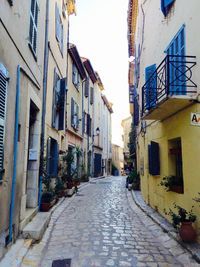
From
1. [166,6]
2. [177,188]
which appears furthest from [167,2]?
[177,188]

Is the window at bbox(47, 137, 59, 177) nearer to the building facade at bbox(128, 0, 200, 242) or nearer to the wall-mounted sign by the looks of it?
the building facade at bbox(128, 0, 200, 242)

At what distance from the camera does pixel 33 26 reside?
6938 mm

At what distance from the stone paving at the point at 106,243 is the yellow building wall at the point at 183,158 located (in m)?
0.75

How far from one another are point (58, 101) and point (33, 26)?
4794 millimetres

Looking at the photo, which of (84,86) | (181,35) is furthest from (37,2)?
(84,86)

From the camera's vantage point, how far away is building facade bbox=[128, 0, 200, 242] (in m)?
6.02

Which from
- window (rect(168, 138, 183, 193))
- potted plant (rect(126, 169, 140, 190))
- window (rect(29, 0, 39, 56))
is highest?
window (rect(29, 0, 39, 56))

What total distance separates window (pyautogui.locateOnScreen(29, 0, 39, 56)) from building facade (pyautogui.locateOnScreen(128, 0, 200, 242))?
10.0 feet

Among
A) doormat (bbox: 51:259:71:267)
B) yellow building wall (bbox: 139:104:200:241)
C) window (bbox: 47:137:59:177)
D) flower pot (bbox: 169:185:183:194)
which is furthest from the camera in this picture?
window (bbox: 47:137:59:177)

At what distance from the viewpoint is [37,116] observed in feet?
26.8

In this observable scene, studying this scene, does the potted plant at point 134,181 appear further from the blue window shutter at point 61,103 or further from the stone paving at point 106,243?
the stone paving at point 106,243

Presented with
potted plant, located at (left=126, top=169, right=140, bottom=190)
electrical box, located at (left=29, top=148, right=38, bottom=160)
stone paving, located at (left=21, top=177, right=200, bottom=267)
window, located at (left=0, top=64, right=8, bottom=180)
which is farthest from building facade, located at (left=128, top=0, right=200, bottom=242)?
potted plant, located at (left=126, top=169, right=140, bottom=190)

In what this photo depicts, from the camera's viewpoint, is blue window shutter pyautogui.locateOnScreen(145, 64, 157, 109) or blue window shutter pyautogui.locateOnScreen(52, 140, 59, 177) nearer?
blue window shutter pyautogui.locateOnScreen(145, 64, 157, 109)

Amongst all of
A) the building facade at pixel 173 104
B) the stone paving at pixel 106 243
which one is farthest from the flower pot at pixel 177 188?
the stone paving at pixel 106 243
